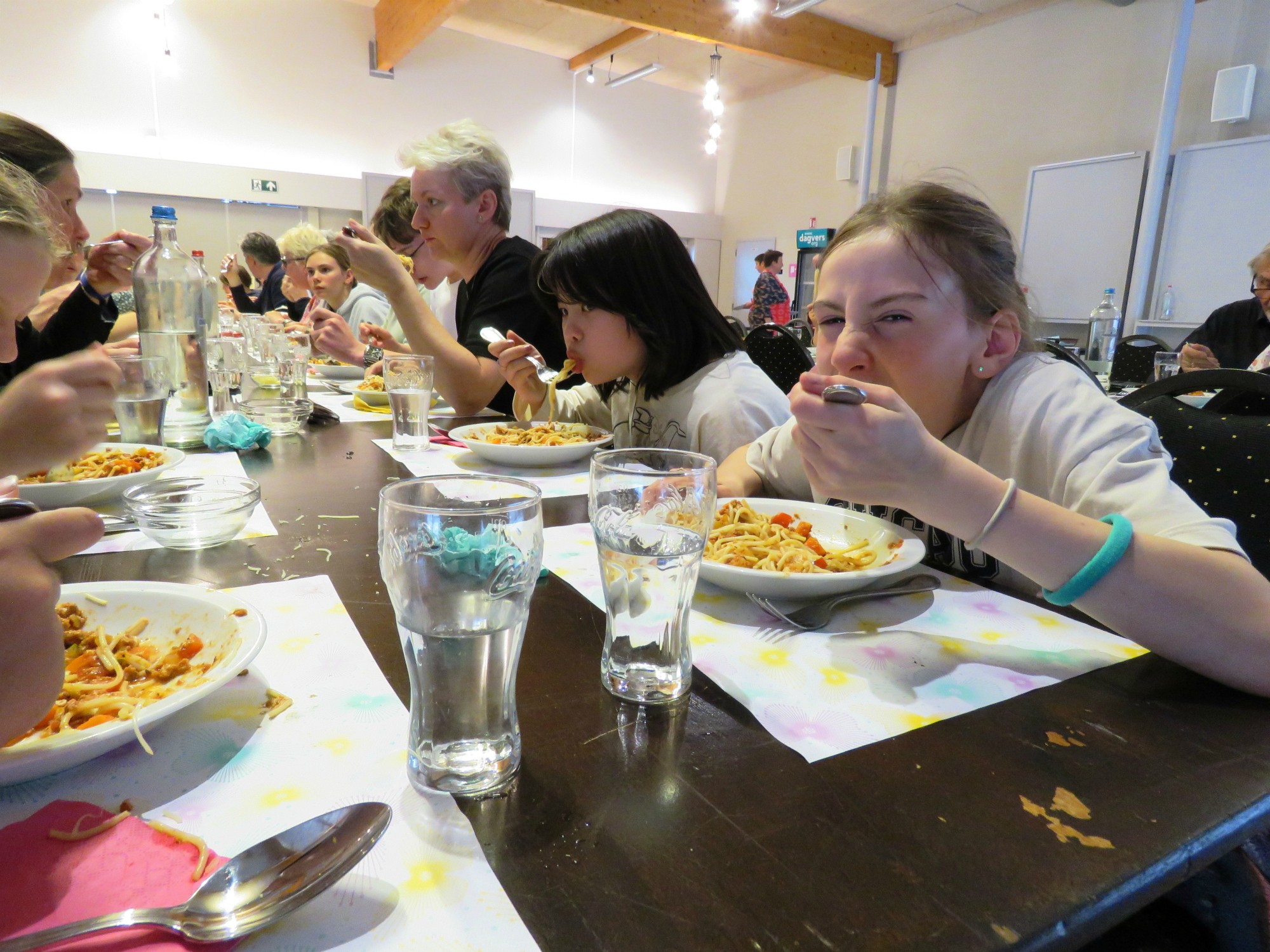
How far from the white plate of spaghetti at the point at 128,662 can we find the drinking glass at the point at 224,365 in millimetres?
1699

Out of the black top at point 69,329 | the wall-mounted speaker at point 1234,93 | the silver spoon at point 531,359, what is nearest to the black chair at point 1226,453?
the silver spoon at point 531,359

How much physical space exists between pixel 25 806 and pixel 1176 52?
785 cm

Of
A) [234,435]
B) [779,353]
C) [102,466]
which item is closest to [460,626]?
[102,466]

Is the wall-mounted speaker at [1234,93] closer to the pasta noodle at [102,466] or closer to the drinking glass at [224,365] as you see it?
the drinking glass at [224,365]

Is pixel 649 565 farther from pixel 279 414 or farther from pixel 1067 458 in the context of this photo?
pixel 279 414

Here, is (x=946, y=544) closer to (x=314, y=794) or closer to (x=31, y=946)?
(x=314, y=794)

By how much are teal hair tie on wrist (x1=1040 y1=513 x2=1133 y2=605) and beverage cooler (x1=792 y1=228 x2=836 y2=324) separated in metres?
8.13

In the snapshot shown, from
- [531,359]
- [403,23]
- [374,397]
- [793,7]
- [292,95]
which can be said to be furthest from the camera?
[292,95]

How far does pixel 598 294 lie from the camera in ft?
5.56

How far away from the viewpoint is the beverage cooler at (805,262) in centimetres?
864

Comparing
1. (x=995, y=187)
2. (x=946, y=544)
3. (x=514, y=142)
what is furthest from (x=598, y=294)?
(x=514, y=142)

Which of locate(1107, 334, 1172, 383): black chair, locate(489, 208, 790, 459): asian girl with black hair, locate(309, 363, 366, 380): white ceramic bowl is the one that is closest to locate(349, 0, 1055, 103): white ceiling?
locate(1107, 334, 1172, 383): black chair

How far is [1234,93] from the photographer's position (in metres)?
5.43

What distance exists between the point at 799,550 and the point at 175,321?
5.70 feet
